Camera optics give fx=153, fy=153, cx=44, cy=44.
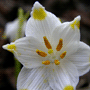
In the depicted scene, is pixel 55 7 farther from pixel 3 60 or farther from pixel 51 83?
pixel 51 83

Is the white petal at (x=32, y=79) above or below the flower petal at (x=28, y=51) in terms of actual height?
below

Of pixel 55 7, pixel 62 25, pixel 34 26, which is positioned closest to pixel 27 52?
pixel 34 26

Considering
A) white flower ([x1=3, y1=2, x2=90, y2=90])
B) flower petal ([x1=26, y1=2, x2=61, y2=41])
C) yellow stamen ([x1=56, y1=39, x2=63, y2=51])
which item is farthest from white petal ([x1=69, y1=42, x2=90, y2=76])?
flower petal ([x1=26, y1=2, x2=61, y2=41])

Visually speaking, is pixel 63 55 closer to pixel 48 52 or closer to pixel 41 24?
pixel 48 52

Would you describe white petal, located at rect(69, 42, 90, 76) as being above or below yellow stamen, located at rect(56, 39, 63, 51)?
below

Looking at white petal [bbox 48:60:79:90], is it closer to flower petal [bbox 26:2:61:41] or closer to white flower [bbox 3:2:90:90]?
white flower [bbox 3:2:90:90]

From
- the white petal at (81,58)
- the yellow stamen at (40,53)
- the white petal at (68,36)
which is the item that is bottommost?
the white petal at (81,58)

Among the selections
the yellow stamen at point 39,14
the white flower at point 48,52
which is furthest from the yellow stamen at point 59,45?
the yellow stamen at point 39,14

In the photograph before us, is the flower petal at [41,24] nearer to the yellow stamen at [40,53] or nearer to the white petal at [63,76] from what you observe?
the yellow stamen at [40,53]
